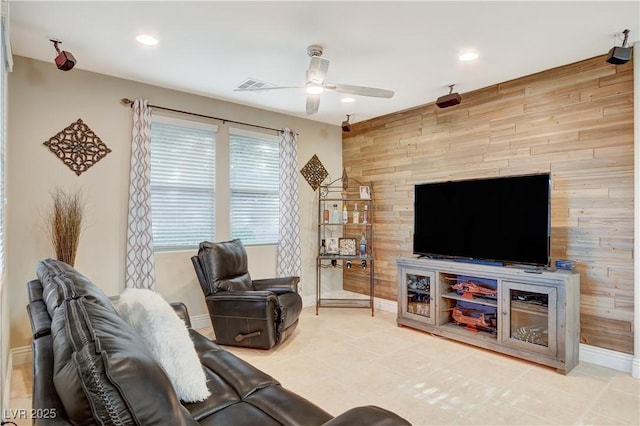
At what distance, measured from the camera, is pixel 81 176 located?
345 centimetres

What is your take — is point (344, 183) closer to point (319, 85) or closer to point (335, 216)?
point (335, 216)

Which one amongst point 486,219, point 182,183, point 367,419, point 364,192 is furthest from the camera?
point 364,192

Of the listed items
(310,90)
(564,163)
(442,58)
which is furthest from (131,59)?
(564,163)

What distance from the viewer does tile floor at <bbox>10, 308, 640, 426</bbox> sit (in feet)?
7.95

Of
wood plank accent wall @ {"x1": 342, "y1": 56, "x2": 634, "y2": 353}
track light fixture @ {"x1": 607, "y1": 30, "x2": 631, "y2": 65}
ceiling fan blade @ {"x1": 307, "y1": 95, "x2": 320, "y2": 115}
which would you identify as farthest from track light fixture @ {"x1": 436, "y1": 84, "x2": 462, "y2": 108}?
ceiling fan blade @ {"x1": 307, "y1": 95, "x2": 320, "y2": 115}

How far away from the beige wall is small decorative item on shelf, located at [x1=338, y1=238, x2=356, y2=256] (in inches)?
65.1

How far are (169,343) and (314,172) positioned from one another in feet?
13.1

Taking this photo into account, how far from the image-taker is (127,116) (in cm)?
373

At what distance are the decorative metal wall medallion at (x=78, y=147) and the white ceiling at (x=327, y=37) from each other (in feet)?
→ 1.98

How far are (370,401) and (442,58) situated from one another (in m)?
2.80

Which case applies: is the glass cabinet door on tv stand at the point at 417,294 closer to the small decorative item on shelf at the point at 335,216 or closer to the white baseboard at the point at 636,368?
the small decorative item on shelf at the point at 335,216

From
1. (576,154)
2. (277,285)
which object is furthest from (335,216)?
(576,154)

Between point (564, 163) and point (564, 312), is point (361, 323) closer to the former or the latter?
point (564, 312)

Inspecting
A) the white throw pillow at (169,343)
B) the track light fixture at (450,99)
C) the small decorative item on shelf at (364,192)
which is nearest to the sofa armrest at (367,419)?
the white throw pillow at (169,343)
